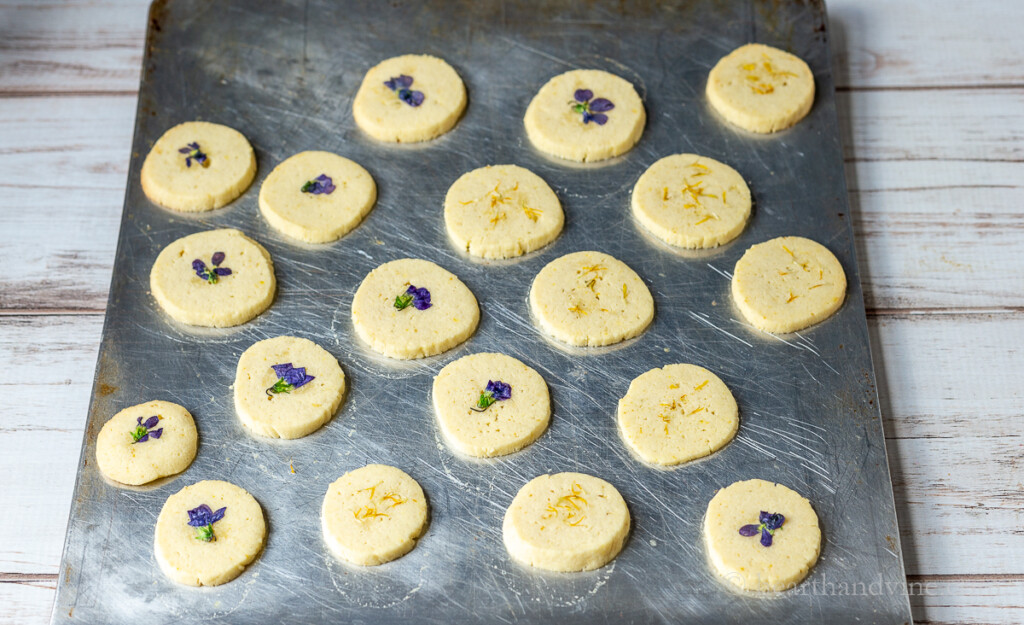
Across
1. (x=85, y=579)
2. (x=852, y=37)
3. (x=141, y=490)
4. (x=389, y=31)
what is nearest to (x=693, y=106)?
(x=852, y=37)

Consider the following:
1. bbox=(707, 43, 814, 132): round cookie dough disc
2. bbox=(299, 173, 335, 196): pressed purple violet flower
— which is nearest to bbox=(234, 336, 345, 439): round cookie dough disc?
bbox=(299, 173, 335, 196): pressed purple violet flower

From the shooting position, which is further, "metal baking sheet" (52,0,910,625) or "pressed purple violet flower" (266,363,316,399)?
"pressed purple violet flower" (266,363,316,399)

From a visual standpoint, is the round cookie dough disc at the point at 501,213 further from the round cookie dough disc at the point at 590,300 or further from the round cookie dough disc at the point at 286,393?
the round cookie dough disc at the point at 286,393

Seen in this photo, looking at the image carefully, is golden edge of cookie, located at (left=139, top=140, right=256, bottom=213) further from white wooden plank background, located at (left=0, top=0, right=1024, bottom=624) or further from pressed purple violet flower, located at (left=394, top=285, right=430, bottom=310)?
pressed purple violet flower, located at (left=394, top=285, right=430, bottom=310)

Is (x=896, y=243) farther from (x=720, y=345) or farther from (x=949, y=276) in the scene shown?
(x=720, y=345)

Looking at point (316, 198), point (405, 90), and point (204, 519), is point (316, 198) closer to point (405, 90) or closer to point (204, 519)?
point (405, 90)

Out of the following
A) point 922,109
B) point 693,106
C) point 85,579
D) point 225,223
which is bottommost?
point 85,579

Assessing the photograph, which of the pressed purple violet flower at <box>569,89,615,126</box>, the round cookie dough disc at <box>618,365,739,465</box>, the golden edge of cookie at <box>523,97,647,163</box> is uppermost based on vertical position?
the pressed purple violet flower at <box>569,89,615,126</box>
